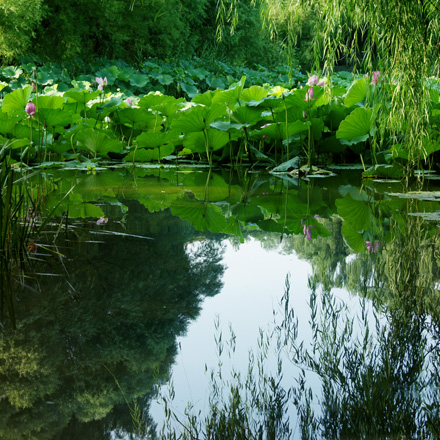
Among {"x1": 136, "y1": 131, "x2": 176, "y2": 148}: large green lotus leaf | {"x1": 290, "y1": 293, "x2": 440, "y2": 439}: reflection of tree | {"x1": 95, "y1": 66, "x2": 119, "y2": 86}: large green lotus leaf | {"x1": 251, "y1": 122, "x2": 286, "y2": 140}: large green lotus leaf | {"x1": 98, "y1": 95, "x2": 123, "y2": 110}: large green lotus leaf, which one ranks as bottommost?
{"x1": 95, "y1": 66, "x2": 119, "y2": 86}: large green lotus leaf

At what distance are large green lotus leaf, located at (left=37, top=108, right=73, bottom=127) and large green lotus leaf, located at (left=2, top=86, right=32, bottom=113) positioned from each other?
10.9 inches

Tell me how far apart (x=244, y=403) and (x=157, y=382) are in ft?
0.56

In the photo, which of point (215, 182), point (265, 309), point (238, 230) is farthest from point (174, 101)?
point (265, 309)

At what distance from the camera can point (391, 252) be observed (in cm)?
200

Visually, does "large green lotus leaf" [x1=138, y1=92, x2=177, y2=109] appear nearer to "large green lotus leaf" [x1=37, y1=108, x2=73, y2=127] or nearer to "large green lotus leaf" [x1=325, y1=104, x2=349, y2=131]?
"large green lotus leaf" [x1=37, y1=108, x2=73, y2=127]

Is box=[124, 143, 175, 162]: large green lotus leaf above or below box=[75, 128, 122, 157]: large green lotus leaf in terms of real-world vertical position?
below

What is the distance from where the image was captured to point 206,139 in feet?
15.6

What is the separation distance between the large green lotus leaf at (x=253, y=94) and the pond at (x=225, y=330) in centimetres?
231

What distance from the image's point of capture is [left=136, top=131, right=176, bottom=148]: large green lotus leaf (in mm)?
4758

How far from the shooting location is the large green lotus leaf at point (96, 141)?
4.75 m

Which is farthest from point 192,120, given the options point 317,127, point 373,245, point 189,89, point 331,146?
point 189,89

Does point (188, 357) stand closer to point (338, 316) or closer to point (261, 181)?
point (338, 316)

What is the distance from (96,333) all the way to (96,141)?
12.4 ft

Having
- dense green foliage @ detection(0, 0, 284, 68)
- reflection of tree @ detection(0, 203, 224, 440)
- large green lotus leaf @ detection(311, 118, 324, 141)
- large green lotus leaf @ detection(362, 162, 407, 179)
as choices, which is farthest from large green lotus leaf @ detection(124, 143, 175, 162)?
dense green foliage @ detection(0, 0, 284, 68)
